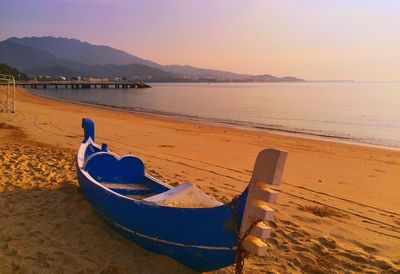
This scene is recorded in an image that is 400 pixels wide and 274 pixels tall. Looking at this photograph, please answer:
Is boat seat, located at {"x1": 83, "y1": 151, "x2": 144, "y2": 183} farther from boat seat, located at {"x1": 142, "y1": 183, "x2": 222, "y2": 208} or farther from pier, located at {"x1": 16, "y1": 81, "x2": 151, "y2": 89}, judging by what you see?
pier, located at {"x1": 16, "y1": 81, "x2": 151, "y2": 89}

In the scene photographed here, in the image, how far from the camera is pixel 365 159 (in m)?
14.0

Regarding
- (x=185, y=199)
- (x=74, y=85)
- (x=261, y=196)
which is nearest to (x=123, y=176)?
(x=185, y=199)

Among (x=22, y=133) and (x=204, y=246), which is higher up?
(x=204, y=246)

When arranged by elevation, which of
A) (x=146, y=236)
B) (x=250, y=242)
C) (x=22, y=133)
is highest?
(x=250, y=242)

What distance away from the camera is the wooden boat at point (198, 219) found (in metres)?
3.38

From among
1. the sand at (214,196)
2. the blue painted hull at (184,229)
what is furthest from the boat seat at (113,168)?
the blue painted hull at (184,229)

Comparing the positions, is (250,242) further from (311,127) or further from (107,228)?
(311,127)

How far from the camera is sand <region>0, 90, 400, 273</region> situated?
4.79 meters

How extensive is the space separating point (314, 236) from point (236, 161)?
616cm

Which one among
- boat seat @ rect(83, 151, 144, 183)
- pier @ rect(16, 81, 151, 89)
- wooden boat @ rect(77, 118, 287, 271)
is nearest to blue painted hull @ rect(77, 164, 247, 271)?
wooden boat @ rect(77, 118, 287, 271)

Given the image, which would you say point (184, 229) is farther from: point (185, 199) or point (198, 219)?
point (185, 199)

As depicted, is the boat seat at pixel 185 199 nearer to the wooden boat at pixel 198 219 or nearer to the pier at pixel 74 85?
the wooden boat at pixel 198 219

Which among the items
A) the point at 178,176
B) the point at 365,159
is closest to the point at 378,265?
the point at 178,176

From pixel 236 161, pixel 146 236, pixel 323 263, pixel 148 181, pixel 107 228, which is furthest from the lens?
pixel 236 161
